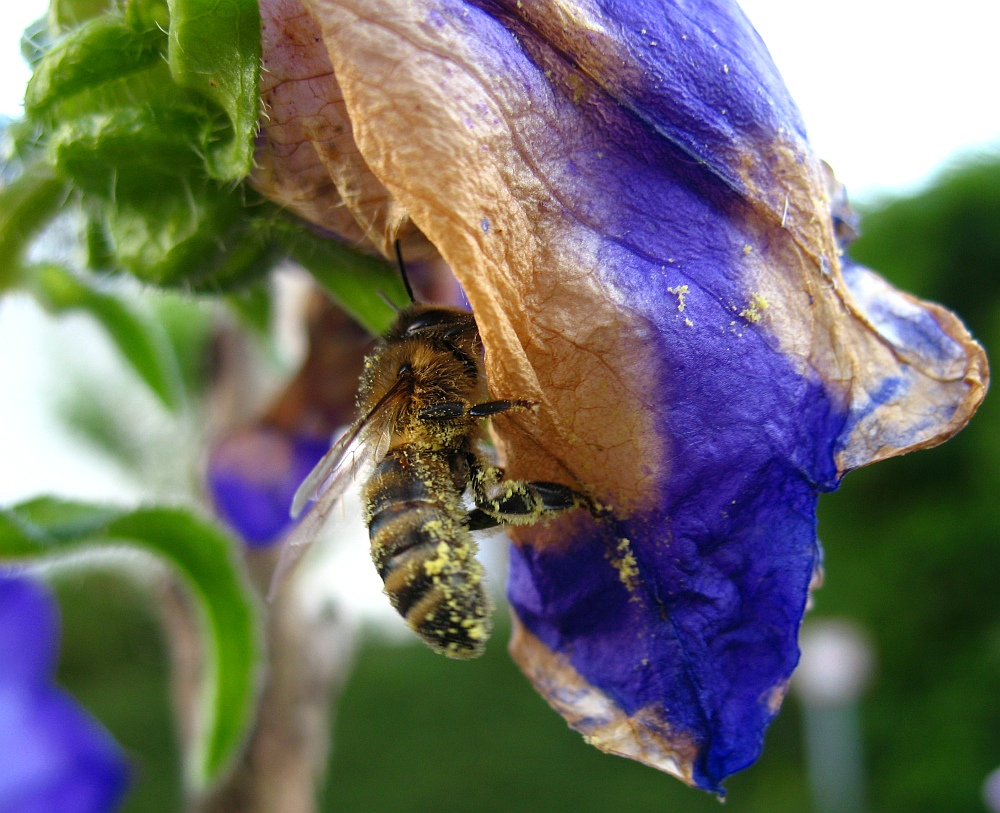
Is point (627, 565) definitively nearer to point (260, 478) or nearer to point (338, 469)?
point (338, 469)

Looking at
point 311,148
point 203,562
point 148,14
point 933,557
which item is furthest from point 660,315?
point 933,557

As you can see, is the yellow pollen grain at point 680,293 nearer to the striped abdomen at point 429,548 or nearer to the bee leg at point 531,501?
the bee leg at point 531,501

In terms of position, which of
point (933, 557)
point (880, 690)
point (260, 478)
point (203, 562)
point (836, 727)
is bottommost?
point (836, 727)

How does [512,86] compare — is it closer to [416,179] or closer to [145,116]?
[416,179]

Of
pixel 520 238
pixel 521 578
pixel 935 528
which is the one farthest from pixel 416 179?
pixel 935 528

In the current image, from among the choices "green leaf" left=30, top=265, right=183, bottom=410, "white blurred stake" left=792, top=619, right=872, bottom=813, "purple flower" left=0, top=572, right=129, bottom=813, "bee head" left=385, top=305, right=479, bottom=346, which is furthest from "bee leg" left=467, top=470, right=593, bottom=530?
"white blurred stake" left=792, top=619, right=872, bottom=813

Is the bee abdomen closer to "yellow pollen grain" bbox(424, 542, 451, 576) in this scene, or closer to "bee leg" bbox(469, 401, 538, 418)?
"yellow pollen grain" bbox(424, 542, 451, 576)
